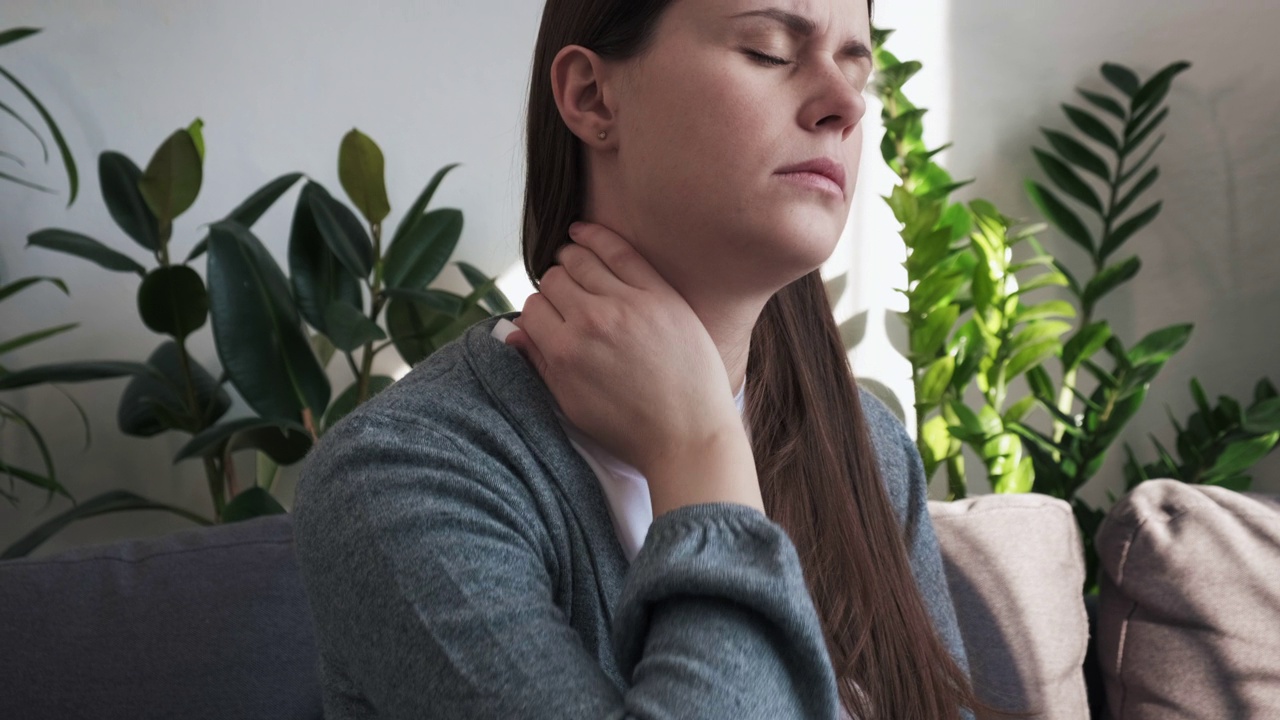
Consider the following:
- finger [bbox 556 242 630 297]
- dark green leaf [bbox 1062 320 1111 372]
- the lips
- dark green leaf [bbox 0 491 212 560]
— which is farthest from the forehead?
dark green leaf [bbox 1062 320 1111 372]

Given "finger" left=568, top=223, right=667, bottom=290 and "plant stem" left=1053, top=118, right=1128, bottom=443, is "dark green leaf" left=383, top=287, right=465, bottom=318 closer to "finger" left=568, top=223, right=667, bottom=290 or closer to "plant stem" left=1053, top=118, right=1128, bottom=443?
"finger" left=568, top=223, right=667, bottom=290

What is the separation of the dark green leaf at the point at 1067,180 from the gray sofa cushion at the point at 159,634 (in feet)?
5.90

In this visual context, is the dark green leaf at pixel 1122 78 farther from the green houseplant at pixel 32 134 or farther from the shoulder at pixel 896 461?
the green houseplant at pixel 32 134

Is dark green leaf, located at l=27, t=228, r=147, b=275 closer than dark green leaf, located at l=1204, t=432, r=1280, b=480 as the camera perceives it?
Yes

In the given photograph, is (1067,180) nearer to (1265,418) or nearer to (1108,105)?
(1108,105)

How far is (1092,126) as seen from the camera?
2307 mm

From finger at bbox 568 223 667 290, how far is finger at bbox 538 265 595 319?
0.03m

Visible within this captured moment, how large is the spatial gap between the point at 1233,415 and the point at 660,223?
1790mm

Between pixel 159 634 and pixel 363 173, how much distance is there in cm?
91

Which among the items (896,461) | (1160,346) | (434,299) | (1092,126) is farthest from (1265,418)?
(434,299)

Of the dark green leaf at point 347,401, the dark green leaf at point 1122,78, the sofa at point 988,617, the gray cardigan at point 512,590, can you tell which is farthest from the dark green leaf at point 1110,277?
the gray cardigan at point 512,590

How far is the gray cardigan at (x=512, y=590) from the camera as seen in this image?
0.64m

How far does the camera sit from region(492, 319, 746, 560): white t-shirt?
857 millimetres

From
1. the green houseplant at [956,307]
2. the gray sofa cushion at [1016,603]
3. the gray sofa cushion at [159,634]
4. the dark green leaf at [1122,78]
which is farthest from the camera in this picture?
the dark green leaf at [1122,78]
